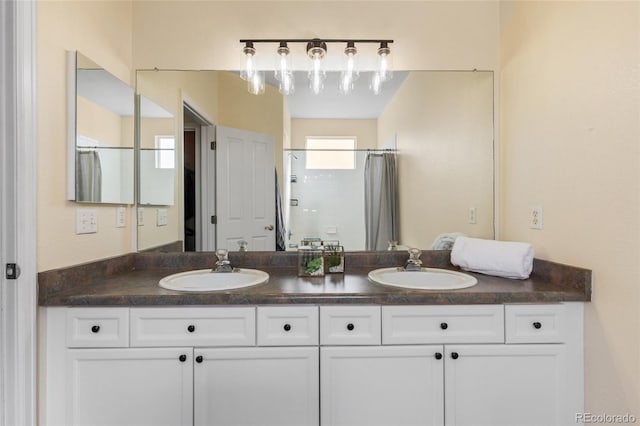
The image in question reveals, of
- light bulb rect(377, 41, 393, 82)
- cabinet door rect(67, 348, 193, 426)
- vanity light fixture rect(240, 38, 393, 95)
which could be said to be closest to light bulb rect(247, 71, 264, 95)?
vanity light fixture rect(240, 38, 393, 95)

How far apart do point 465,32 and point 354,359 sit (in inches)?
72.7

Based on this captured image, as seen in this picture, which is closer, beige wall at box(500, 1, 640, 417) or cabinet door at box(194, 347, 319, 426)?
beige wall at box(500, 1, 640, 417)

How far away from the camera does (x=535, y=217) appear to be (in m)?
1.46

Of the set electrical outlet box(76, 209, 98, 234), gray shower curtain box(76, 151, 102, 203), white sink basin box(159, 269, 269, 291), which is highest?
gray shower curtain box(76, 151, 102, 203)

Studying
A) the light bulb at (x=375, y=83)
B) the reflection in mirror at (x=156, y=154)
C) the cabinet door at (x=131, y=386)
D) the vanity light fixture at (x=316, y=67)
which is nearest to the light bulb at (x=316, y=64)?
the vanity light fixture at (x=316, y=67)

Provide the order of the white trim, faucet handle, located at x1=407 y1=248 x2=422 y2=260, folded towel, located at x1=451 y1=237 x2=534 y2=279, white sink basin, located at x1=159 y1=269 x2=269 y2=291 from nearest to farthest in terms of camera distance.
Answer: the white trim < folded towel, located at x1=451 y1=237 x2=534 y2=279 < white sink basin, located at x1=159 y1=269 x2=269 y2=291 < faucet handle, located at x1=407 y1=248 x2=422 y2=260

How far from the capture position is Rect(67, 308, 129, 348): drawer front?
46.0 inches

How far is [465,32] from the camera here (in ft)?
5.71

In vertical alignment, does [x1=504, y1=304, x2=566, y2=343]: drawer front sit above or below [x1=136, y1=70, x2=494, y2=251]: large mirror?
below

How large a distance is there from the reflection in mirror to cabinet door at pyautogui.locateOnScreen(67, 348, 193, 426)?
0.85 meters

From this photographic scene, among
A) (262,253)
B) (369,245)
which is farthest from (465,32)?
(262,253)

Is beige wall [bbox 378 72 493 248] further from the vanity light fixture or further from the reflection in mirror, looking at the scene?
the reflection in mirror

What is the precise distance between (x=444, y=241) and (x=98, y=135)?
1.86m

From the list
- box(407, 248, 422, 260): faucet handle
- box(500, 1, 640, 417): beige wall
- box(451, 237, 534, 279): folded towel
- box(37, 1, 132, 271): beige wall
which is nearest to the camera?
box(500, 1, 640, 417): beige wall
